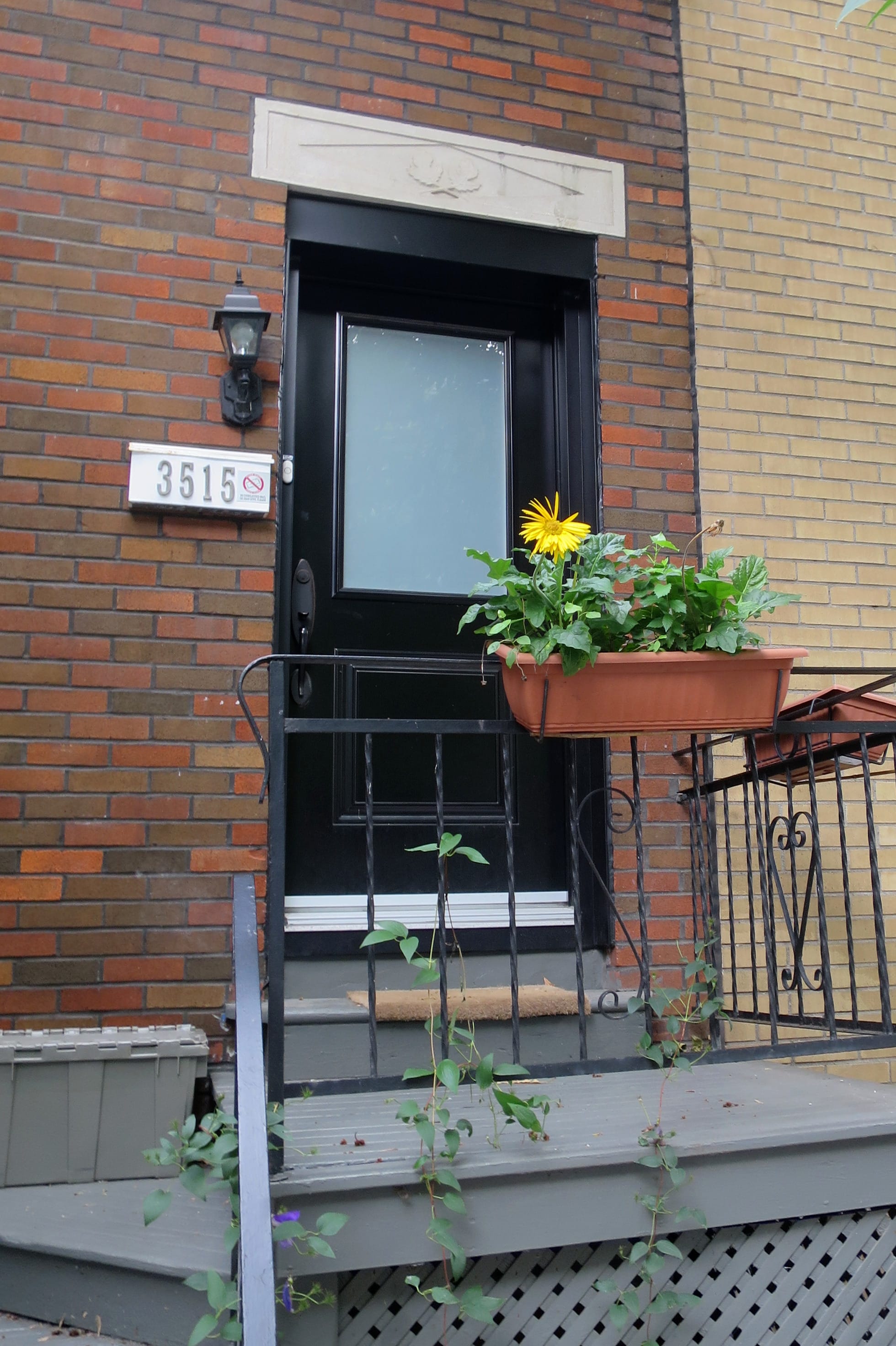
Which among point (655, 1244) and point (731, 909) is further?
point (731, 909)

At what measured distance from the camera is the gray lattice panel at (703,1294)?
1.83 metres

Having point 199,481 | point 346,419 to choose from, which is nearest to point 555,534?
point 199,481

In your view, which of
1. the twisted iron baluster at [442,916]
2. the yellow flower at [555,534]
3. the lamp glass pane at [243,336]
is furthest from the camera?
the lamp glass pane at [243,336]

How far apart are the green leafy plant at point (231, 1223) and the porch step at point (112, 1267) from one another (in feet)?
0.23

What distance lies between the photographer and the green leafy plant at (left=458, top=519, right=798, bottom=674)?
2043mm

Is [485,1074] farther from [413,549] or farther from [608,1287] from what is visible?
[413,549]

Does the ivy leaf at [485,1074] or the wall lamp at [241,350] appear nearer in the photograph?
the ivy leaf at [485,1074]

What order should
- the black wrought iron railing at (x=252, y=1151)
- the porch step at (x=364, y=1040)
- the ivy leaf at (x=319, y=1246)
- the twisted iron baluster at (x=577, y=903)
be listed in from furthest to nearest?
the porch step at (x=364, y=1040) < the twisted iron baluster at (x=577, y=903) < the ivy leaf at (x=319, y=1246) < the black wrought iron railing at (x=252, y=1151)

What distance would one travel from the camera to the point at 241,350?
291 centimetres

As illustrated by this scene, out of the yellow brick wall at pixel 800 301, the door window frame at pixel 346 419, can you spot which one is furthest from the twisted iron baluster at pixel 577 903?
the yellow brick wall at pixel 800 301

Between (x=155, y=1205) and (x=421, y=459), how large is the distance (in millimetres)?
2388

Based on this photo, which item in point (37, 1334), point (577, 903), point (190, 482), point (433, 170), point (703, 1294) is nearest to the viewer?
point (37, 1334)

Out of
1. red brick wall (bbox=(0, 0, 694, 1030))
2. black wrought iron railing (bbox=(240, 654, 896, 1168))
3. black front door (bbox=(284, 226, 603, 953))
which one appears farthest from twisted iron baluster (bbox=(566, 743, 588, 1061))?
red brick wall (bbox=(0, 0, 694, 1030))

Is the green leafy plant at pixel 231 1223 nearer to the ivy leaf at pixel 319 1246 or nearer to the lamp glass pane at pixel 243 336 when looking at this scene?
the ivy leaf at pixel 319 1246
